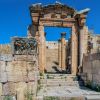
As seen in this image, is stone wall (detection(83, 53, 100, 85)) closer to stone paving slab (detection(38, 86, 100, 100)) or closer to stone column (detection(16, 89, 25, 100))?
stone paving slab (detection(38, 86, 100, 100))

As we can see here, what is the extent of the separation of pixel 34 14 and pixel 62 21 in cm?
193

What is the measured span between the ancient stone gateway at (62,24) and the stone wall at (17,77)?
656cm

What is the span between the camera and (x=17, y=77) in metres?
7.30

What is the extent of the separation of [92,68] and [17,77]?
16.7 feet

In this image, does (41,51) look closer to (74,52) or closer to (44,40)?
(44,40)

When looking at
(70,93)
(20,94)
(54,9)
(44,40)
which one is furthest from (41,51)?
(20,94)

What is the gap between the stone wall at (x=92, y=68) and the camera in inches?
420

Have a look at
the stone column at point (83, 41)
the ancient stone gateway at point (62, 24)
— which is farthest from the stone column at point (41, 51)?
the stone column at point (83, 41)

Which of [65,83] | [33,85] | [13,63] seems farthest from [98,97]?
[65,83]

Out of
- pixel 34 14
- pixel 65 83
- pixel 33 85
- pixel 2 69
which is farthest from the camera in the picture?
pixel 34 14

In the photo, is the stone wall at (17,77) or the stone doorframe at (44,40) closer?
the stone wall at (17,77)

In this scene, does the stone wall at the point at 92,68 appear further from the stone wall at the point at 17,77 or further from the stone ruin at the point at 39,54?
the stone wall at the point at 17,77

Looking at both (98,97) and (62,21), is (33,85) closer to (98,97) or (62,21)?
(98,97)

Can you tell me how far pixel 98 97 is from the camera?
827cm
